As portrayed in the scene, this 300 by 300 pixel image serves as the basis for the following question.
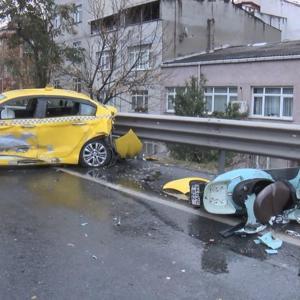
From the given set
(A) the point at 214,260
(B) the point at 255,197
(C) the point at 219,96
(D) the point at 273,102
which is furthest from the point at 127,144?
(C) the point at 219,96

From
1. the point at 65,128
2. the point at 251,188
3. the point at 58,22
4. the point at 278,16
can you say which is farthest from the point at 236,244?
the point at 278,16

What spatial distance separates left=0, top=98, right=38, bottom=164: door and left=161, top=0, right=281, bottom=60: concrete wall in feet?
92.4

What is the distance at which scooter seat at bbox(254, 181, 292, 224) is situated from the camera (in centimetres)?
556

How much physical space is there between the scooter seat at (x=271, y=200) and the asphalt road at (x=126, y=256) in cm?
47

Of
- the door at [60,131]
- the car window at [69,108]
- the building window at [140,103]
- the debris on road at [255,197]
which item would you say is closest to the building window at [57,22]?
the car window at [69,108]

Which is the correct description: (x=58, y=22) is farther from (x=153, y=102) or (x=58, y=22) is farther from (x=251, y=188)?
(x=251, y=188)

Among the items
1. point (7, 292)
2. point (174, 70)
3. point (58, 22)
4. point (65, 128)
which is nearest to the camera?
point (7, 292)

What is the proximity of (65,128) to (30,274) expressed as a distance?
5.25 meters

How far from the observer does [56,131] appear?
9.28 meters

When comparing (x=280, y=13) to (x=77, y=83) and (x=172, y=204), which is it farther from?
(x=172, y=204)

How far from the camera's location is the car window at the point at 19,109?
9.05 meters

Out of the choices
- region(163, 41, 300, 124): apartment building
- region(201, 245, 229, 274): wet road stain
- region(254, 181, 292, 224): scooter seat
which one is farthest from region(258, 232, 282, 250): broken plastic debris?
region(163, 41, 300, 124): apartment building

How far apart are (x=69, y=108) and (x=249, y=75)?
2238 cm

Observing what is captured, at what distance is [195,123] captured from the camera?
860 cm
